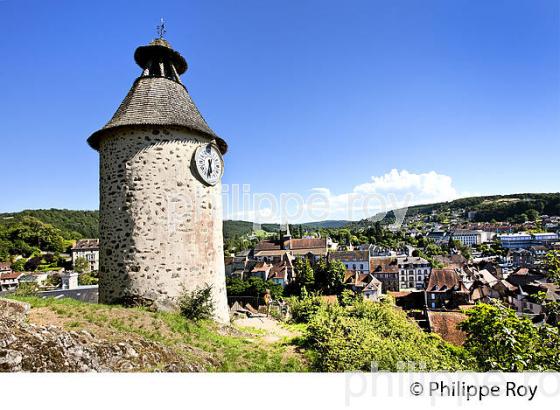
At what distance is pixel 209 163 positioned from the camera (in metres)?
7.62

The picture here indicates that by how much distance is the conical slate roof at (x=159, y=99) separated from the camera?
23.1 ft

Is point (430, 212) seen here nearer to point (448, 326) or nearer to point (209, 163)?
point (448, 326)

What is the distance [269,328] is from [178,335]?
298 cm

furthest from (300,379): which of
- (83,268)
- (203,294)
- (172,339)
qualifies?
(83,268)

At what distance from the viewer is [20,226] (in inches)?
1735

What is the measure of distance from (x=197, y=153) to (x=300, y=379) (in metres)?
5.59

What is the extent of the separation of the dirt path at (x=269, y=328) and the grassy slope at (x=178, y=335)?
0.36m

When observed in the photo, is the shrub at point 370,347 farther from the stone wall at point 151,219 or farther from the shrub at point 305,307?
the stone wall at point 151,219

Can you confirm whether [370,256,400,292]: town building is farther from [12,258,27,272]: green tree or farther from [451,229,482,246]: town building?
[12,258,27,272]: green tree

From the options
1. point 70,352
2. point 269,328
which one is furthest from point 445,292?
point 70,352

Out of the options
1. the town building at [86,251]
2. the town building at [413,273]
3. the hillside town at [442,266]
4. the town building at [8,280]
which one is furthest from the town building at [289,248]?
the town building at [8,280]

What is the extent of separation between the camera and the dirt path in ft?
21.7

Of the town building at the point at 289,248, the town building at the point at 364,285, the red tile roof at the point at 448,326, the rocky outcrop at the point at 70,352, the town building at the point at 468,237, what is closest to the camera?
the rocky outcrop at the point at 70,352

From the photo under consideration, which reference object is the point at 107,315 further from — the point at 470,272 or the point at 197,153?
the point at 470,272
